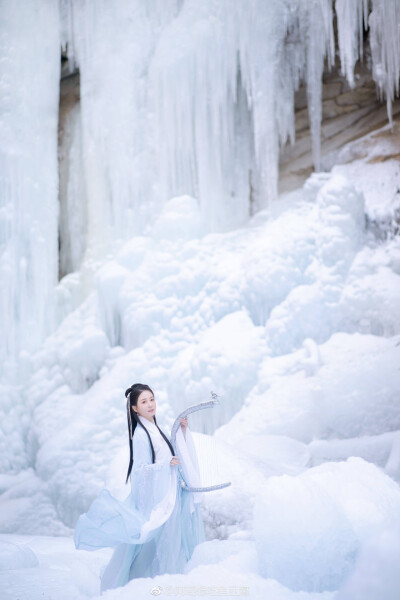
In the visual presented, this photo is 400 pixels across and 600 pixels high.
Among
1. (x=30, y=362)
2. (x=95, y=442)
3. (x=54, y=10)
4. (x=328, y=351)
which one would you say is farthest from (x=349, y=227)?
(x=54, y=10)

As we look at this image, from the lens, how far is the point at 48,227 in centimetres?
666

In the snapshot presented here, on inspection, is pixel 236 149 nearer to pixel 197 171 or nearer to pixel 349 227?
pixel 197 171

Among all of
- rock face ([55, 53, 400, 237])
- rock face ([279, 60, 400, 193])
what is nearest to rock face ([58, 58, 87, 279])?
rock face ([55, 53, 400, 237])

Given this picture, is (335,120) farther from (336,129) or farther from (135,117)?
(135,117)

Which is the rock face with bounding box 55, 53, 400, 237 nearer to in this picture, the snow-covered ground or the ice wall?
the snow-covered ground

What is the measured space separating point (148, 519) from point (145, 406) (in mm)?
491

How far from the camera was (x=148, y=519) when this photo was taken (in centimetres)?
252

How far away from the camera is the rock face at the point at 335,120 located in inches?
264

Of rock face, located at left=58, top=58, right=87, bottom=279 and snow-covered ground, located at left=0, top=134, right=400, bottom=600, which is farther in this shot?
rock face, located at left=58, top=58, right=87, bottom=279

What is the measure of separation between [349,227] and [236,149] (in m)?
1.77

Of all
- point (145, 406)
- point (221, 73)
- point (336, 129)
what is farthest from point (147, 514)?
point (336, 129)

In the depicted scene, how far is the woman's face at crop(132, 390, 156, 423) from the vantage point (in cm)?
272

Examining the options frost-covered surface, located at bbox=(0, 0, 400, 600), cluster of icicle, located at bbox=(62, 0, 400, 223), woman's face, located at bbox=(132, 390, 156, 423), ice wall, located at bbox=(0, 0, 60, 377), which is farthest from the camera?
ice wall, located at bbox=(0, 0, 60, 377)

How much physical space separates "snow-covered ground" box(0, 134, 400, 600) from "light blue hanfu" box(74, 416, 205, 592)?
0.73 metres
